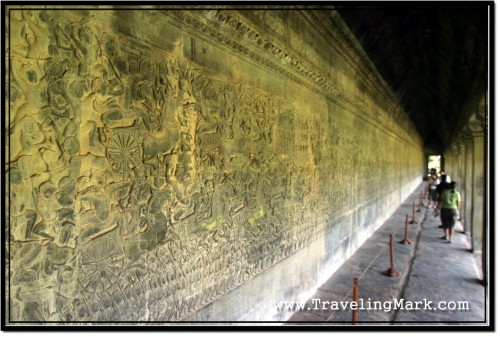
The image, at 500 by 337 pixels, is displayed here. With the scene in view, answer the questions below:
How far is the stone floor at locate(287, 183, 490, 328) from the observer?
4.93 m

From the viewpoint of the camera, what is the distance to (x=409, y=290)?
238 inches

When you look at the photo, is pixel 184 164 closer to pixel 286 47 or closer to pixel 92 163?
pixel 92 163

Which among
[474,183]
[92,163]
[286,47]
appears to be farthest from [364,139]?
[92,163]

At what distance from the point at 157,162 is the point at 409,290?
214 inches

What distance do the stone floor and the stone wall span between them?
808 mm

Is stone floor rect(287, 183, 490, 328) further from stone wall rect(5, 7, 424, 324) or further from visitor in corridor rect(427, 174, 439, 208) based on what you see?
visitor in corridor rect(427, 174, 439, 208)

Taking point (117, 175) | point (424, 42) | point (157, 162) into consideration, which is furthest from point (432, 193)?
point (117, 175)

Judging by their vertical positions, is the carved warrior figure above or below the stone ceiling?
below

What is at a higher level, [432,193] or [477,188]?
[477,188]

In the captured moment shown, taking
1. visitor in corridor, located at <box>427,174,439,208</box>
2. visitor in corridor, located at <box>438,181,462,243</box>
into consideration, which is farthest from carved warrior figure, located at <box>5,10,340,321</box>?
visitor in corridor, located at <box>427,174,439,208</box>

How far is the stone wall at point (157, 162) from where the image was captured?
197cm

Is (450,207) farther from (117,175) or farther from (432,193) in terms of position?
(117,175)

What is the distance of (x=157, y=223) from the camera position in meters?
2.66

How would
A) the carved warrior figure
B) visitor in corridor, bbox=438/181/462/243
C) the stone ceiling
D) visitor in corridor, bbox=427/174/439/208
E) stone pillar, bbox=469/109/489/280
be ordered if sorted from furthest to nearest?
1. visitor in corridor, bbox=427/174/439/208
2. visitor in corridor, bbox=438/181/462/243
3. stone pillar, bbox=469/109/489/280
4. the stone ceiling
5. the carved warrior figure
